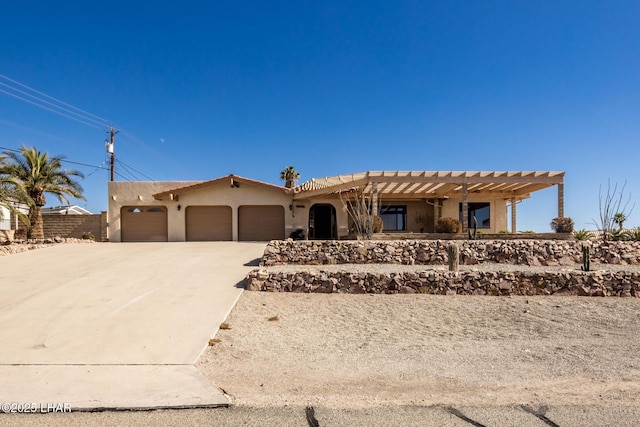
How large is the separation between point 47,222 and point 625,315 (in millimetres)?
28853

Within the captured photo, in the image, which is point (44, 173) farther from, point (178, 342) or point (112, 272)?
point (178, 342)

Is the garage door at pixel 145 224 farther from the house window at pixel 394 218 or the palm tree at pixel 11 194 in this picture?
the house window at pixel 394 218

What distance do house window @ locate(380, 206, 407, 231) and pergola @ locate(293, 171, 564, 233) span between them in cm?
144

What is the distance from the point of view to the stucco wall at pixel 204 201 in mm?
22942

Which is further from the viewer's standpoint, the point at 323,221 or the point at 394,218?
the point at 394,218

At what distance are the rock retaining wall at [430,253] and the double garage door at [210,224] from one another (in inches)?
339

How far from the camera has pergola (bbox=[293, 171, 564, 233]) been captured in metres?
18.7

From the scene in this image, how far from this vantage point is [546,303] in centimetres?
1011

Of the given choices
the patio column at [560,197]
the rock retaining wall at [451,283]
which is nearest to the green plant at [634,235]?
the patio column at [560,197]

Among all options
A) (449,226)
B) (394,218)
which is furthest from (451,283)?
(394,218)

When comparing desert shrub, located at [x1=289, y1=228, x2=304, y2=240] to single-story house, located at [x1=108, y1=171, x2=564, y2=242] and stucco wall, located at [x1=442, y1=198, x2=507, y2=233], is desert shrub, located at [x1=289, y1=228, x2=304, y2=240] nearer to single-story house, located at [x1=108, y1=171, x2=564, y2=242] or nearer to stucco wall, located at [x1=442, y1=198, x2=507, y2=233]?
single-story house, located at [x1=108, y1=171, x2=564, y2=242]

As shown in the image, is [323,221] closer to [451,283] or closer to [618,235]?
[451,283]

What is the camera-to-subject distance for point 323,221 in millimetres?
24625

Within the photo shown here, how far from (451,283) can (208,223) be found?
15.9 m
